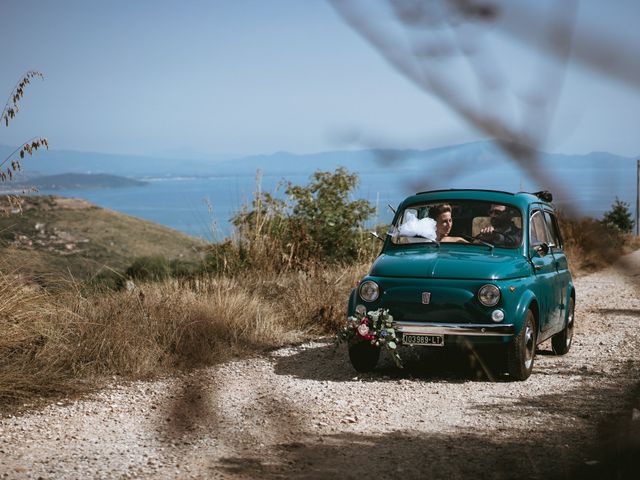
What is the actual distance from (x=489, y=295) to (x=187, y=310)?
3570 millimetres

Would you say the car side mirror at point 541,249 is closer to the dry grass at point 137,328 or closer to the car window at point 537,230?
the car window at point 537,230

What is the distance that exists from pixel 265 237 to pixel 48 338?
5681mm

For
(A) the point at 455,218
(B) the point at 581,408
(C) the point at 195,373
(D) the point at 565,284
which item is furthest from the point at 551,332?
(C) the point at 195,373

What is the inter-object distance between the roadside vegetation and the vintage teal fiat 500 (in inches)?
37.3

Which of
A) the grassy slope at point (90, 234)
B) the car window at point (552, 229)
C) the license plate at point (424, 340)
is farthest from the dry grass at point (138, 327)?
the grassy slope at point (90, 234)

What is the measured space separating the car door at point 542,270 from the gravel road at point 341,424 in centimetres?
53

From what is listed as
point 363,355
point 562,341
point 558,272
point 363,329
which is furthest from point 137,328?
point 562,341

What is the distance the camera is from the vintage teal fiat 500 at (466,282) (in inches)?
286

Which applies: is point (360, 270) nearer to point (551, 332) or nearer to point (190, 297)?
point (190, 297)

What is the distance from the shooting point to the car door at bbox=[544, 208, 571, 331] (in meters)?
8.74

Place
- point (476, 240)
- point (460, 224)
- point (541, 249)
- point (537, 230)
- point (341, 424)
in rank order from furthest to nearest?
point (537, 230), point (460, 224), point (541, 249), point (476, 240), point (341, 424)

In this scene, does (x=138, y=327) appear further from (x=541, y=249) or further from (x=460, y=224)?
(x=541, y=249)

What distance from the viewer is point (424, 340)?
732cm

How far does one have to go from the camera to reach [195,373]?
8117 mm
